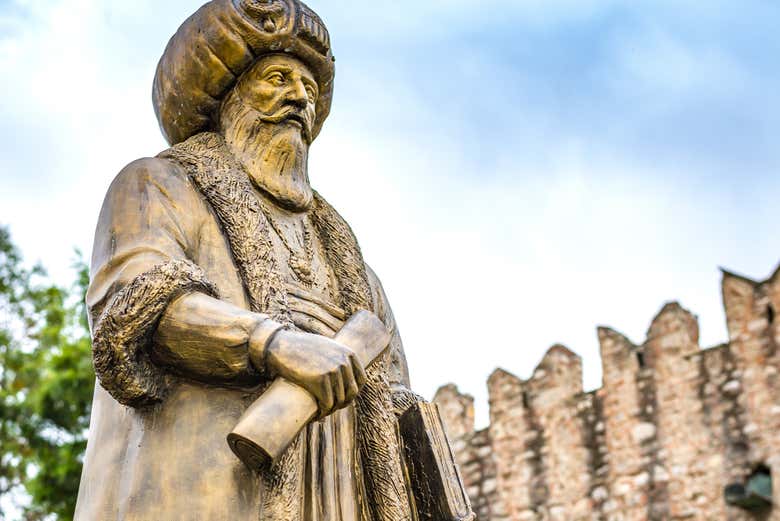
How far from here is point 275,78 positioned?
12.0 ft

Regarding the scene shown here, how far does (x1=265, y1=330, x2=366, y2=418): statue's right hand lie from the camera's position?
301cm

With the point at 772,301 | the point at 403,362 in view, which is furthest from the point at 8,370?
the point at 403,362

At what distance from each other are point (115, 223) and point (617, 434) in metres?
12.6

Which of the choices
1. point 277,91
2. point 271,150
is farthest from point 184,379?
point 277,91

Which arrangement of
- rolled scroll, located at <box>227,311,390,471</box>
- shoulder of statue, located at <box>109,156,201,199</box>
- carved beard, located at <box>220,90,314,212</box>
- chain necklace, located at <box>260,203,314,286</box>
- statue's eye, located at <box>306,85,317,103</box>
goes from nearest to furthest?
rolled scroll, located at <box>227,311,390,471</box> → shoulder of statue, located at <box>109,156,201,199</box> → chain necklace, located at <box>260,203,314,286</box> → carved beard, located at <box>220,90,314,212</box> → statue's eye, located at <box>306,85,317,103</box>

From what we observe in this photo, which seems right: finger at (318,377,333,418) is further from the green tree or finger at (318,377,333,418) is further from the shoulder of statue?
the green tree

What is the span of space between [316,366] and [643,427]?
1263 cm

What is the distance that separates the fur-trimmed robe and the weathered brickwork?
1133 centimetres

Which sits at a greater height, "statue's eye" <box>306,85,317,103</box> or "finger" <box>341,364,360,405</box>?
"statue's eye" <box>306,85,317,103</box>

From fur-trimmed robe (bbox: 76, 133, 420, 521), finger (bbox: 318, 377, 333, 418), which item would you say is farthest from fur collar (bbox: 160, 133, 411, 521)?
finger (bbox: 318, 377, 333, 418)

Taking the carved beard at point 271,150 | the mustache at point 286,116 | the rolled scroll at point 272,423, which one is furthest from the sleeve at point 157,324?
the mustache at point 286,116

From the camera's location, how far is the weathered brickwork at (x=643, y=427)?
14.4 m

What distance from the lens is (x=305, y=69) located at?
3.73m

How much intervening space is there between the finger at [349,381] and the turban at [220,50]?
98 cm
